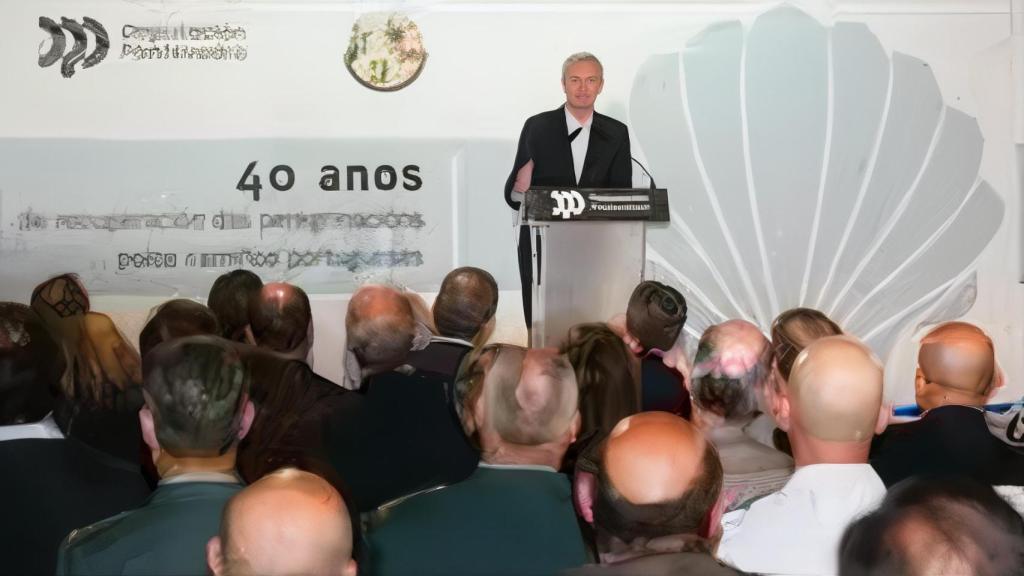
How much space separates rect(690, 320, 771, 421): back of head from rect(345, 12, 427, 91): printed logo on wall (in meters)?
2.62

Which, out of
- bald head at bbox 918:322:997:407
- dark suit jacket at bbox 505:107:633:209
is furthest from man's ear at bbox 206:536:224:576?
dark suit jacket at bbox 505:107:633:209

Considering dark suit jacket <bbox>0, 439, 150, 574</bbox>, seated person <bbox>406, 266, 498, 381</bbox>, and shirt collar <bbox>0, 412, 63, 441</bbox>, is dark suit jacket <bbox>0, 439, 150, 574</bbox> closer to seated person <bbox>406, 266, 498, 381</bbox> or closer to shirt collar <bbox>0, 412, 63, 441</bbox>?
shirt collar <bbox>0, 412, 63, 441</bbox>

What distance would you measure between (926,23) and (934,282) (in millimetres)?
1326

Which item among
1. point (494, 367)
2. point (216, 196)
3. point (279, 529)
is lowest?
point (279, 529)

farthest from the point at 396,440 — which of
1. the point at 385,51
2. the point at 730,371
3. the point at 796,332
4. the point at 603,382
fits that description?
the point at 385,51

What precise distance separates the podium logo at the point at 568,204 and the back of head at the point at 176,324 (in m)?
1.71

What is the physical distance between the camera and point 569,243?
14.0ft

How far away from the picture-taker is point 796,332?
9.09ft

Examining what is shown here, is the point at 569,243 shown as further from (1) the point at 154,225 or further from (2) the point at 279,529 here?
(2) the point at 279,529

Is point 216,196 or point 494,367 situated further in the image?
point 216,196

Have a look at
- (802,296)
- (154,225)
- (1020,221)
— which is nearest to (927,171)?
(1020,221)

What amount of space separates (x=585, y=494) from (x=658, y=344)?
1278 mm

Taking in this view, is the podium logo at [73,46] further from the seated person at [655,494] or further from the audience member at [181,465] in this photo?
the seated person at [655,494]

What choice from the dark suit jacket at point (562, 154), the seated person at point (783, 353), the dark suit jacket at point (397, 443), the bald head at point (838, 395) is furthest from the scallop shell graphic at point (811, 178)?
the bald head at point (838, 395)
